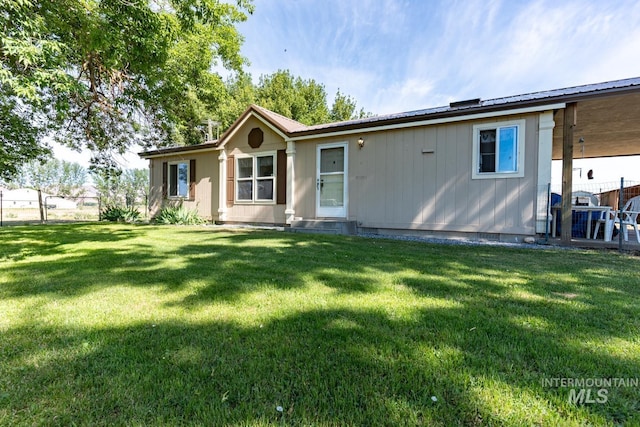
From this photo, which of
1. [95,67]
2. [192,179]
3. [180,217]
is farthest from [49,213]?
[95,67]

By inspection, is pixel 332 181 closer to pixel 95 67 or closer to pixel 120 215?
pixel 95 67

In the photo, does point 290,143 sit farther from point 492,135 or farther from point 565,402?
point 565,402

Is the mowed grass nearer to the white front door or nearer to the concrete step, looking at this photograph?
the concrete step

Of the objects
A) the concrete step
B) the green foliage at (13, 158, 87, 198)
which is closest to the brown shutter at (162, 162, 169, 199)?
the concrete step

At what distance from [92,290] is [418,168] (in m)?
6.38

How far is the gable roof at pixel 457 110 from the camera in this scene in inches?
207

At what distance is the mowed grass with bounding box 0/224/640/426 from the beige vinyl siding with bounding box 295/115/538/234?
269 cm

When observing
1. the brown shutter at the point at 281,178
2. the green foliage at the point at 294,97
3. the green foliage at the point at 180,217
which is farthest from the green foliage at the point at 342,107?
the green foliage at the point at 180,217

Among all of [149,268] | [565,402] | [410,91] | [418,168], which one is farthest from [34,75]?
[410,91]

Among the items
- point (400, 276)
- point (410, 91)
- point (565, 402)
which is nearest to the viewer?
point (565, 402)

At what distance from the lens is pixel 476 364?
156 cm

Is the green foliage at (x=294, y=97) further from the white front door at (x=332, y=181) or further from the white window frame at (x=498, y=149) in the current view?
the white window frame at (x=498, y=149)

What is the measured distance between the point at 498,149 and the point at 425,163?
1464mm

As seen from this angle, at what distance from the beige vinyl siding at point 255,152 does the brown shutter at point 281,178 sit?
12 centimetres
